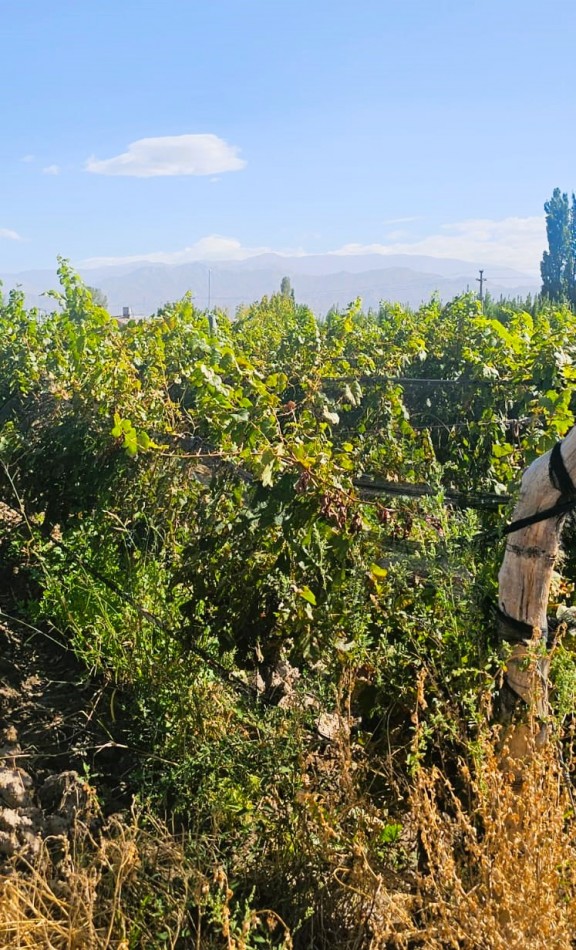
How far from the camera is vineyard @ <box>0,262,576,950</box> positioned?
2.10 metres

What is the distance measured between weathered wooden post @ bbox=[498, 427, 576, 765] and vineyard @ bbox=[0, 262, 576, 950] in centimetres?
7

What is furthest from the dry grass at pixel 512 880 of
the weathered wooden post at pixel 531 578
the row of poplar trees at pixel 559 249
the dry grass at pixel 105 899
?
the row of poplar trees at pixel 559 249

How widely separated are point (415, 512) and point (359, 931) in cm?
145

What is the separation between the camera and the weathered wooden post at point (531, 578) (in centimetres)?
232

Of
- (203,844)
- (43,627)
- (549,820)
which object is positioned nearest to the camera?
(549,820)

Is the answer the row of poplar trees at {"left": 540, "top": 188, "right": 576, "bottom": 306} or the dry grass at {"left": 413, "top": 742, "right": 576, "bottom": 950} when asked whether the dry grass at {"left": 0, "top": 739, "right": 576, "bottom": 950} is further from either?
the row of poplar trees at {"left": 540, "top": 188, "right": 576, "bottom": 306}

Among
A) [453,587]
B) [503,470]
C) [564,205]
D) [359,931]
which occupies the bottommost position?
[359,931]

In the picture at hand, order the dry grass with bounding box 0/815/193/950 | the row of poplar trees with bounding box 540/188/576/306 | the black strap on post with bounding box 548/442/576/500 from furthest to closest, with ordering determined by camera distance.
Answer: the row of poplar trees with bounding box 540/188/576/306
the black strap on post with bounding box 548/442/576/500
the dry grass with bounding box 0/815/193/950

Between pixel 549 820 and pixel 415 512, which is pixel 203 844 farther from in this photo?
pixel 415 512

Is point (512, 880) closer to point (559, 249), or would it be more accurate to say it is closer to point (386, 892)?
point (386, 892)

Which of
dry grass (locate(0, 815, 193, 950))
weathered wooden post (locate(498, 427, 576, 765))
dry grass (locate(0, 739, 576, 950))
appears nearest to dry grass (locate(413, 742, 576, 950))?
dry grass (locate(0, 739, 576, 950))

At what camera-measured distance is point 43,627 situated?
400 centimetres

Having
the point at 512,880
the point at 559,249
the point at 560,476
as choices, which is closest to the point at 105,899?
the point at 512,880

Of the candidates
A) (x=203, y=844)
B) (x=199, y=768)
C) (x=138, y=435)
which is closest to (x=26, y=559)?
(x=138, y=435)
